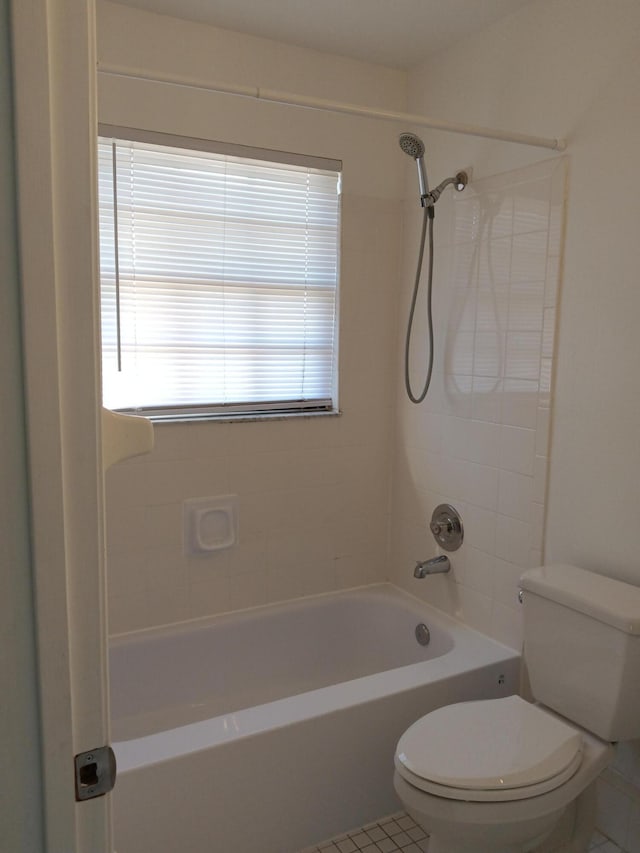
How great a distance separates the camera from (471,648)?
2301mm

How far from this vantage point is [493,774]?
156cm

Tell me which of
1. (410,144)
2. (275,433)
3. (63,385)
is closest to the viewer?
(63,385)

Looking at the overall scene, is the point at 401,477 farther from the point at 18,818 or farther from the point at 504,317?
the point at 18,818

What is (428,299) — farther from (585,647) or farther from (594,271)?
(585,647)

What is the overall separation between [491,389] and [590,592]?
0.79 m

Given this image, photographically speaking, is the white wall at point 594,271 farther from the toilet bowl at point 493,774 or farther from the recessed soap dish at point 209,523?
the recessed soap dish at point 209,523

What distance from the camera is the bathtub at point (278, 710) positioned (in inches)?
68.6

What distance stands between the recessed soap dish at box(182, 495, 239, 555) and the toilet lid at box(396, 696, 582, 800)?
106cm

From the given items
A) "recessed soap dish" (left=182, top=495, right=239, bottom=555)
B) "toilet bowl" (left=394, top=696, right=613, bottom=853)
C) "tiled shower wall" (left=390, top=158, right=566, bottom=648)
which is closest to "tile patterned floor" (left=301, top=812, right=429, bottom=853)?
"toilet bowl" (left=394, top=696, right=613, bottom=853)

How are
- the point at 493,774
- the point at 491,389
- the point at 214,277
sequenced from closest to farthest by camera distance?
the point at 493,774 < the point at 491,389 < the point at 214,277

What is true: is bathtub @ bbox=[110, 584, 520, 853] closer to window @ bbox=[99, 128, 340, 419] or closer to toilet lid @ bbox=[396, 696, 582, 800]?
toilet lid @ bbox=[396, 696, 582, 800]

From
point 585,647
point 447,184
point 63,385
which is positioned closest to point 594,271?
point 447,184

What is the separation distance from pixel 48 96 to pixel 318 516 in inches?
90.9

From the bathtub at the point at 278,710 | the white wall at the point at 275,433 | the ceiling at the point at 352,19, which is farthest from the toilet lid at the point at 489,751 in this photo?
the ceiling at the point at 352,19
